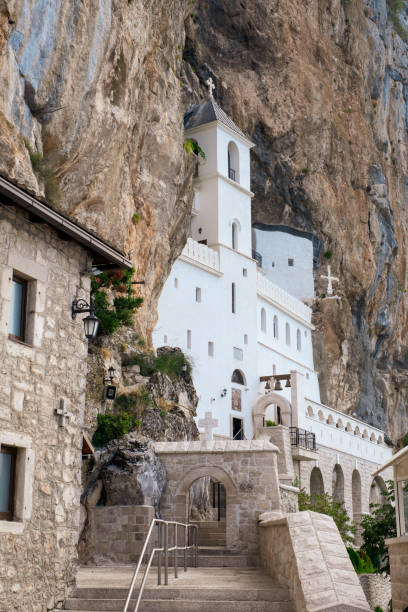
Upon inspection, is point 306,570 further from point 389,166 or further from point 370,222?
point 389,166

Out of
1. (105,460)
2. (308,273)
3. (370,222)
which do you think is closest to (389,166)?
(370,222)

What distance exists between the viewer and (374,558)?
21.7 m

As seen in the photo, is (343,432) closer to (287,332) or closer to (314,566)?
(287,332)

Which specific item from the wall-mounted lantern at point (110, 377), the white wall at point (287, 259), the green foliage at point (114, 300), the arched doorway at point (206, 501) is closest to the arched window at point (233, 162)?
the white wall at point (287, 259)

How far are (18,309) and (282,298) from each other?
30153 millimetres

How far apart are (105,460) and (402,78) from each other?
4318 centimetres

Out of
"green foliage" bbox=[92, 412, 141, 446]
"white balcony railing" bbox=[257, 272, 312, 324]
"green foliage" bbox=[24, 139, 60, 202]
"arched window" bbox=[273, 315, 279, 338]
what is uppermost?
"white balcony railing" bbox=[257, 272, 312, 324]

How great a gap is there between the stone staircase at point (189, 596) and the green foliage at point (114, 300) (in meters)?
10.7

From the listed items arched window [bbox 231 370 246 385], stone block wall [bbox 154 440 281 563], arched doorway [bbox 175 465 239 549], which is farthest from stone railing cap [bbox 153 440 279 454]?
arched window [bbox 231 370 246 385]

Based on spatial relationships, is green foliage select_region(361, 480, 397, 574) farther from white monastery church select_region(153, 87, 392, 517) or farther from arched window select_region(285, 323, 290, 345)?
arched window select_region(285, 323, 290, 345)

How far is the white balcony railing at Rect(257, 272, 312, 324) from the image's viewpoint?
3797 cm

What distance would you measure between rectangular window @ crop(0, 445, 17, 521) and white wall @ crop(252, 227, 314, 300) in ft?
109

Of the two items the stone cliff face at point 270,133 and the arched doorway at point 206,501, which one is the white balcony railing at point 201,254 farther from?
the arched doorway at point 206,501

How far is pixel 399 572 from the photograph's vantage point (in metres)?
11.8
